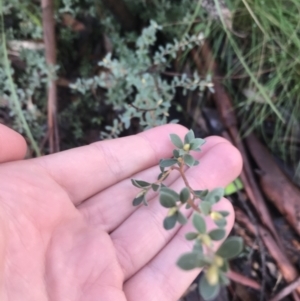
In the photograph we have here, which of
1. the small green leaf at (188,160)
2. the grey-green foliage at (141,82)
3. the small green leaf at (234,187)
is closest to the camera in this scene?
the small green leaf at (188,160)

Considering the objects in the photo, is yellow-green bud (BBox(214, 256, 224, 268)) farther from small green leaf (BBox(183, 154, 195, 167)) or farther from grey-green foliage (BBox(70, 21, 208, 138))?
grey-green foliage (BBox(70, 21, 208, 138))

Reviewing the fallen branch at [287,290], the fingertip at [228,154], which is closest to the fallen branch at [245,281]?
the fallen branch at [287,290]

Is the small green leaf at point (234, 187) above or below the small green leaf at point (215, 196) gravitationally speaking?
below

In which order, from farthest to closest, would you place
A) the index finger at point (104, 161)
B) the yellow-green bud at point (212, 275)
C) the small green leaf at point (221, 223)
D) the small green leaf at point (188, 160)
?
the index finger at point (104, 161), the small green leaf at point (188, 160), the small green leaf at point (221, 223), the yellow-green bud at point (212, 275)

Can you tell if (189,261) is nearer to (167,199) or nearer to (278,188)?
(167,199)

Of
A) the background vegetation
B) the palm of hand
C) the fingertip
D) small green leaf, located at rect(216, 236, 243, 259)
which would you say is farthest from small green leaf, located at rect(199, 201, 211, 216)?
the background vegetation

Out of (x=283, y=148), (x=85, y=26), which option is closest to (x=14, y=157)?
(x=85, y=26)

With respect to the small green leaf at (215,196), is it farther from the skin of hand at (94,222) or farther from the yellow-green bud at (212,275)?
the skin of hand at (94,222)

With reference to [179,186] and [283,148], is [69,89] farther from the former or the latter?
[283,148]
